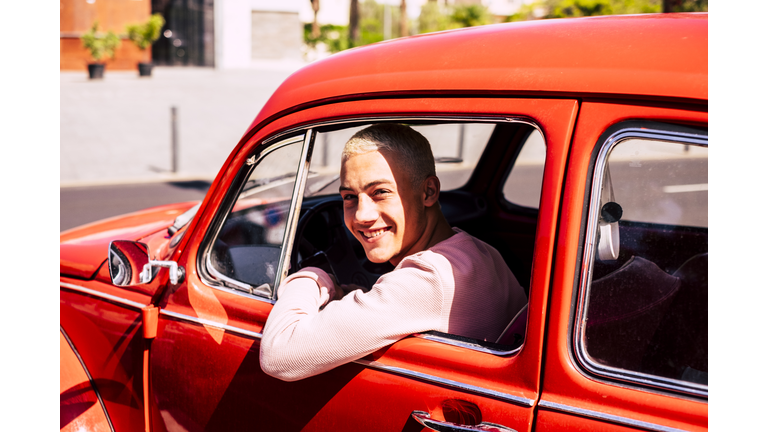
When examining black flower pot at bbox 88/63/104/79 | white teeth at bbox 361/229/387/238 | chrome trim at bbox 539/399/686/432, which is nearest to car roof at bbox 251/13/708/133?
white teeth at bbox 361/229/387/238

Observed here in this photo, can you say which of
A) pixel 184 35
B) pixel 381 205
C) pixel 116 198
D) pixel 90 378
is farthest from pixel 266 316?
pixel 184 35

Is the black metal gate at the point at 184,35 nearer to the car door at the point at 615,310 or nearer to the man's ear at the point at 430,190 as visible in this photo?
the man's ear at the point at 430,190

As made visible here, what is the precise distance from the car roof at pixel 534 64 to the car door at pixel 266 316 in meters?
0.04

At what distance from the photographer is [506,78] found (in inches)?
53.6

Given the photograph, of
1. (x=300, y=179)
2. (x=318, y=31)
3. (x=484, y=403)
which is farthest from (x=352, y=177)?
(x=318, y=31)

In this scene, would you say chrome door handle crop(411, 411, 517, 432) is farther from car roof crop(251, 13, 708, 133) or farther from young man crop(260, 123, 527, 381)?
car roof crop(251, 13, 708, 133)

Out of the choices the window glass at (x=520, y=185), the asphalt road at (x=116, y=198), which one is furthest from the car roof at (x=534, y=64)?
the asphalt road at (x=116, y=198)

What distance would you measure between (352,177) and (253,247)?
45 cm

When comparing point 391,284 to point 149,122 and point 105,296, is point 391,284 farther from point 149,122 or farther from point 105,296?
point 149,122

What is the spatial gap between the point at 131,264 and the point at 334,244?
2.68 ft

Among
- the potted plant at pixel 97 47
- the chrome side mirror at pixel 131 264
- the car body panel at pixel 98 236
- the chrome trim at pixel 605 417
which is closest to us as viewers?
the chrome trim at pixel 605 417

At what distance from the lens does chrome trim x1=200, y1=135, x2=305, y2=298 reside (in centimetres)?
175

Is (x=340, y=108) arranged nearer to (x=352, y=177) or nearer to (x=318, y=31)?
(x=352, y=177)

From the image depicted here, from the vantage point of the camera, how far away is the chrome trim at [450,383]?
4.17 feet
